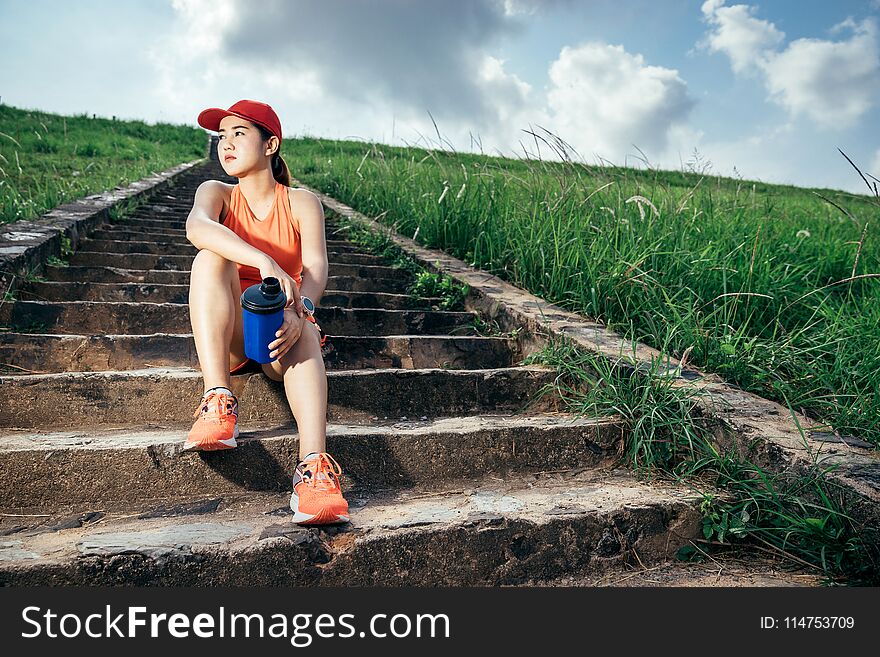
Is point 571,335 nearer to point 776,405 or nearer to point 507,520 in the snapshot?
point 776,405

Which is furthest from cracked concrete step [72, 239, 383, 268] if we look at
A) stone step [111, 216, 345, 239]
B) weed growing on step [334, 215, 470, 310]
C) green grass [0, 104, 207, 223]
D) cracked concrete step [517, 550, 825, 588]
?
cracked concrete step [517, 550, 825, 588]

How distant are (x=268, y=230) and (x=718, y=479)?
6.29 ft

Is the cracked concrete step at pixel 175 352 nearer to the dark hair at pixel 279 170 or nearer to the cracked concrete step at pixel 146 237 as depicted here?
the dark hair at pixel 279 170

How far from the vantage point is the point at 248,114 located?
2463mm

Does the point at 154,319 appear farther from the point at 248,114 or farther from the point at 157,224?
the point at 157,224

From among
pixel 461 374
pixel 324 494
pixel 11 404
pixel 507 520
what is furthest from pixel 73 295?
pixel 507 520

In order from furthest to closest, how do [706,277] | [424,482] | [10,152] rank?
[10,152]
[706,277]
[424,482]

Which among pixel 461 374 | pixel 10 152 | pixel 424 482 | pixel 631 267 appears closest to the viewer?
pixel 424 482

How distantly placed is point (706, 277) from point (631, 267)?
1.82 feet

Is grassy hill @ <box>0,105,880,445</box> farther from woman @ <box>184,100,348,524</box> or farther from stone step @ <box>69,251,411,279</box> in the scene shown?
woman @ <box>184,100,348,524</box>

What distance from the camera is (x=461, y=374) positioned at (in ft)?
9.86

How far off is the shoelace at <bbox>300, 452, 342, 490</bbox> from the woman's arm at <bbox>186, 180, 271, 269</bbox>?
690 millimetres

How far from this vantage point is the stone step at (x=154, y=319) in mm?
3395

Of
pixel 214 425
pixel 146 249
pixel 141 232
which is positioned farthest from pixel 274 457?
pixel 141 232
